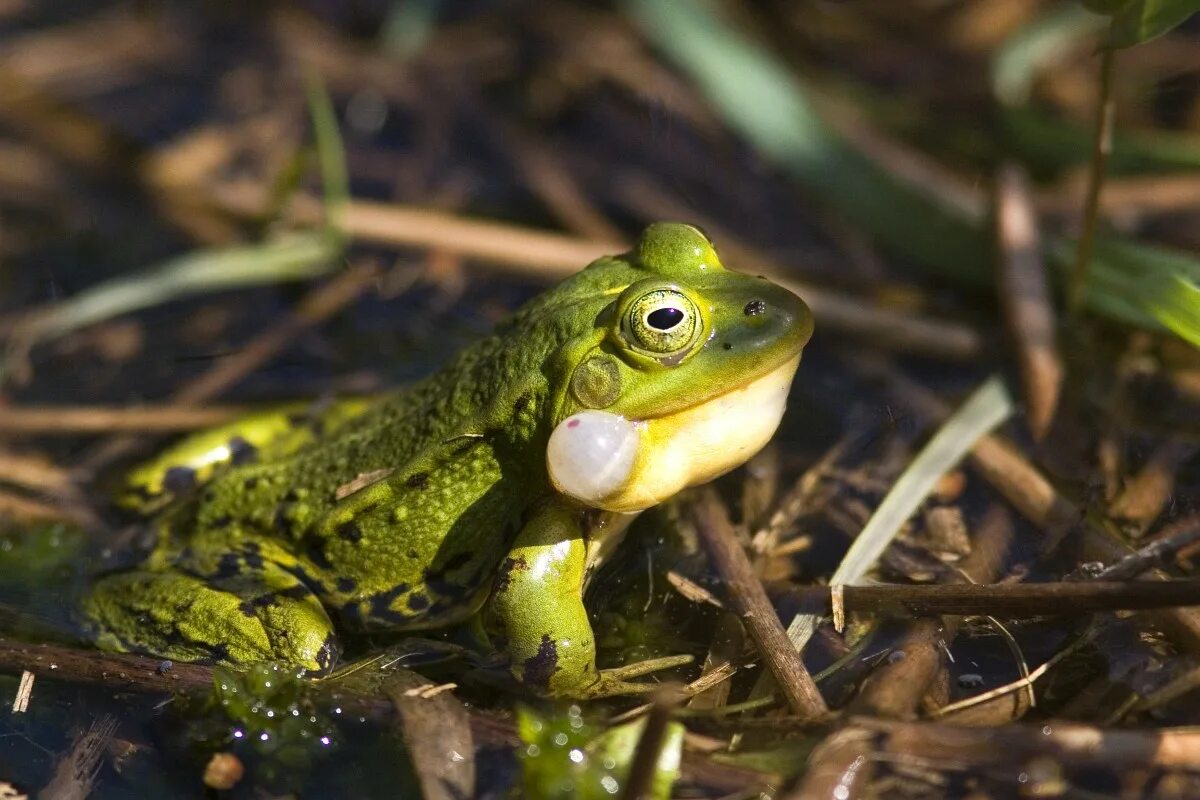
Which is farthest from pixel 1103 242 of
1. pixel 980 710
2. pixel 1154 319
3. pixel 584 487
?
pixel 584 487

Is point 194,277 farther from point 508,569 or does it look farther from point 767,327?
point 767,327

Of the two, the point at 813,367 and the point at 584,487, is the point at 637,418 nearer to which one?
the point at 584,487

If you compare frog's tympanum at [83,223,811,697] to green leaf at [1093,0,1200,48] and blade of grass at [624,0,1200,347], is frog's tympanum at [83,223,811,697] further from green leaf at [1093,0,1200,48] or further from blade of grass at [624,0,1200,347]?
blade of grass at [624,0,1200,347]

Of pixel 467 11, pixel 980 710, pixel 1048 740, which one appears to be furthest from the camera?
pixel 467 11

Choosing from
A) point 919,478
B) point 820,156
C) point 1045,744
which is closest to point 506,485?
point 919,478

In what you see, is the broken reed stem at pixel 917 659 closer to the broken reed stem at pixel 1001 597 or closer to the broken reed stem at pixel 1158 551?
the broken reed stem at pixel 1001 597

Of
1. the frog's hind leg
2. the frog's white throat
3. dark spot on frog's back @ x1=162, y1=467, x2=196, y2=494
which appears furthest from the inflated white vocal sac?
dark spot on frog's back @ x1=162, y1=467, x2=196, y2=494
